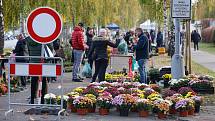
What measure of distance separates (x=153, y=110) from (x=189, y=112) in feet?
2.73

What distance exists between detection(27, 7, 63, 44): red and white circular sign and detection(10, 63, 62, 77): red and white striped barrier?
0.51 m

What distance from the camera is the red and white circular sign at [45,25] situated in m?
10.7

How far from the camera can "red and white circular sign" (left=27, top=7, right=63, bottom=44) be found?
35.0ft

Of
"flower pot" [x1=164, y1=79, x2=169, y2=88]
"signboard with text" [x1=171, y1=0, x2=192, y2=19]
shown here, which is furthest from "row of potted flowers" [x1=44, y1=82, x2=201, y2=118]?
"flower pot" [x1=164, y1=79, x2=169, y2=88]

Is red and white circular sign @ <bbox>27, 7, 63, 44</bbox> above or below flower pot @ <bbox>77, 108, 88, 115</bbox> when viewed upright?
above

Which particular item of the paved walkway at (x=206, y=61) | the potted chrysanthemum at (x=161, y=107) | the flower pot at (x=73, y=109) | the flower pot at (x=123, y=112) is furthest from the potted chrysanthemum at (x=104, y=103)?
the paved walkway at (x=206, y=61)

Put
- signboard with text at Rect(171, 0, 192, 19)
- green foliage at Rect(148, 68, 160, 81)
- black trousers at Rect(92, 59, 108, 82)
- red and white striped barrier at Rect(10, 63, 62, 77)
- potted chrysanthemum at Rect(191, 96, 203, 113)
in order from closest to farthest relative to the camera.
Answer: red and white striped barrier at Rect(10, 63, 62, 77) < potted chrysanthemum at Rect(191, 96, 203, 113) < signboard with text at Rect(171, 0, 192, 19) < black trousers at Rect(92, 59, 108, 82) < green foliage at Rect(148, 68, 160, 81)

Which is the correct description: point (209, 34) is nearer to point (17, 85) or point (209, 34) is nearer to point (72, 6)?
point (72, 6)

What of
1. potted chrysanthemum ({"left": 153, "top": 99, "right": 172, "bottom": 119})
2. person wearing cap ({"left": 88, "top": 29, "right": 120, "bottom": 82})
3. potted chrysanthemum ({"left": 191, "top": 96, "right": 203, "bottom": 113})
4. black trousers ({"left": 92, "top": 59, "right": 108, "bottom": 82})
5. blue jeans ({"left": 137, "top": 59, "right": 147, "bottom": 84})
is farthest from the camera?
blue jeans ({"left": 137, "top": 59, "right": 147, "bottom": 84})

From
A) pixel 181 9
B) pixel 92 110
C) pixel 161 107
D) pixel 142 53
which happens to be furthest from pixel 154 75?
pixel 161 107

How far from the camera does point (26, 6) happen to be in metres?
24.8

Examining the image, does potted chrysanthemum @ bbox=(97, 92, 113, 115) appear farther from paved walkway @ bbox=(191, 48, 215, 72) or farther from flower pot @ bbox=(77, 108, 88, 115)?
paved walkway @ bbox=(191, 48, 215, 72)

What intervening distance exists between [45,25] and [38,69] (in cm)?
89

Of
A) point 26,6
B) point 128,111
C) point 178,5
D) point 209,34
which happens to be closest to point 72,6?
point 26,6
